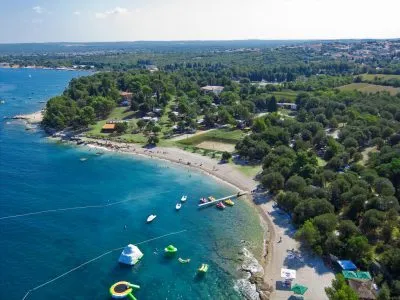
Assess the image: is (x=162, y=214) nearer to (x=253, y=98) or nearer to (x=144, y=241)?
(x=144, y=241)

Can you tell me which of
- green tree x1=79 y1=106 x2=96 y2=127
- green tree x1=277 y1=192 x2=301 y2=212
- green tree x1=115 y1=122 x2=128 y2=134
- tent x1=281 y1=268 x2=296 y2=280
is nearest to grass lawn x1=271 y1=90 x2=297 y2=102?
green tree x1=115 y1=122 x2=128 y2=134

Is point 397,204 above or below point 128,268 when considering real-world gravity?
above

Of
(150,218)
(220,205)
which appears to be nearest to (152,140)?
(220,205)

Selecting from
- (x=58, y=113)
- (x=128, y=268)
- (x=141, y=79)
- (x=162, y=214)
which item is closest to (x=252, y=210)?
(x=162, y=214)

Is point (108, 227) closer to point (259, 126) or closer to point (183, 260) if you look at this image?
point (183, 260)

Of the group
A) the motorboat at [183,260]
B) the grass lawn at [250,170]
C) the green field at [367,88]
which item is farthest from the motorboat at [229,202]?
the green field at [367,88]

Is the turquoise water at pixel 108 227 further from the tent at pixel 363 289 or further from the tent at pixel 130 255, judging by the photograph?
the tent at pixel 363 289

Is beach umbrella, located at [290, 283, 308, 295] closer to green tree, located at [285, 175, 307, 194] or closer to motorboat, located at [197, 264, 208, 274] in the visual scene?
motorboat, located at [197, 264, 208, 274]
